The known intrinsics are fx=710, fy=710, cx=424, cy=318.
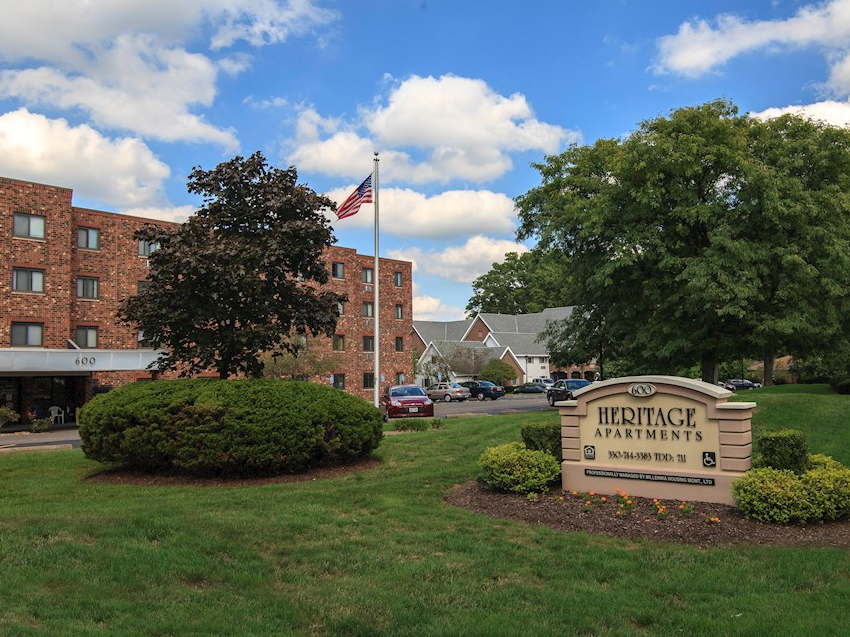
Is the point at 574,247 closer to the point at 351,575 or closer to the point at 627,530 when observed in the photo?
the point at 627,530

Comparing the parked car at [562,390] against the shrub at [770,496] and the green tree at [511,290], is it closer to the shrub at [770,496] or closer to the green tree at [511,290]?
the shrub at [770,496]

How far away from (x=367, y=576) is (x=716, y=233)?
19053 millimetres

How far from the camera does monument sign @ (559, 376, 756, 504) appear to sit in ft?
29.4

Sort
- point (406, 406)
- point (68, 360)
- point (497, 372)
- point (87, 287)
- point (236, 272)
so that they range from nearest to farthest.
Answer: point (236, 272)
point (406, 406)
point (68, 360)
point (87, 287)
point (497, 372)

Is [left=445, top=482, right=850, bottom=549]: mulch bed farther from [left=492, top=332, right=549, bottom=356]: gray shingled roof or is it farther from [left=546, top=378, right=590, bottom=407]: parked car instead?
[left=492, top=332, right=549, bottom=356]: gray shingled roof

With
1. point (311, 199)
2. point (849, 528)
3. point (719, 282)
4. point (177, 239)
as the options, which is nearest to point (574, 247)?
point (719, 282)

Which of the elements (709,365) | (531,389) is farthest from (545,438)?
(531,389)

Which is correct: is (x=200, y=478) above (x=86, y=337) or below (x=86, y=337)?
below

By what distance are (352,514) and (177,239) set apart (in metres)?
7.01

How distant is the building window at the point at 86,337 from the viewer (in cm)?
3759

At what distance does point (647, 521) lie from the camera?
833 centimetres

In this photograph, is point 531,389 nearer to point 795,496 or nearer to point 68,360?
point 68,360

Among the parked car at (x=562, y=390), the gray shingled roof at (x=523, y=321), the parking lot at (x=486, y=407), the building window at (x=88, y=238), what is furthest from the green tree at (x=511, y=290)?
the building window at (x=88, y=238)

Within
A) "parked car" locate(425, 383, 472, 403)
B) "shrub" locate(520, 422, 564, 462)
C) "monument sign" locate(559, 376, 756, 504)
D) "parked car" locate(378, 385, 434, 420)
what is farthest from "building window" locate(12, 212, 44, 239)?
"monument sign" locate(559, 376, 756, 504)
